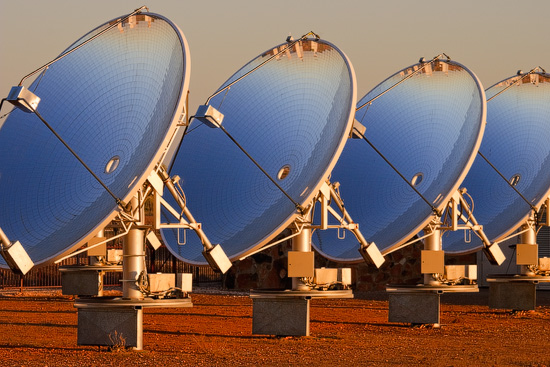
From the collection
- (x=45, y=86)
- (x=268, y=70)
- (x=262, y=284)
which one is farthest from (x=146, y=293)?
(x=262, y=284)

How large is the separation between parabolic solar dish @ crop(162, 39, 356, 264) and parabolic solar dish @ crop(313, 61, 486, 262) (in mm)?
3426

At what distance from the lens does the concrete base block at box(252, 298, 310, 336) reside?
24.1 meters

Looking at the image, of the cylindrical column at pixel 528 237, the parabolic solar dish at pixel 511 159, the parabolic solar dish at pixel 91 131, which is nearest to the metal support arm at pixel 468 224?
the parabolic solar dish at pixel 511 159

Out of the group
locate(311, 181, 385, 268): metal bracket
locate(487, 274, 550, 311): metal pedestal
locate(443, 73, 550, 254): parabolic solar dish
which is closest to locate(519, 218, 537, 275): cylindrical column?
locate(487, 274, 550, 311): metal pedestal

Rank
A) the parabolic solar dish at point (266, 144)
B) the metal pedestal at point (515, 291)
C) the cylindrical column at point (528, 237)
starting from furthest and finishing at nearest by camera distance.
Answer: the metal pedestal at point (515, 291), the cylindrical column at point (528, 237), the parabolic solar dish at point (266, 144)

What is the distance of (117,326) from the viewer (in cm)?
2103

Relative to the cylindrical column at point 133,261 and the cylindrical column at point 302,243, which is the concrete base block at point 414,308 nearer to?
the cylindrical column at point 302,243

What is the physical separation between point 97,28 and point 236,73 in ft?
14.4

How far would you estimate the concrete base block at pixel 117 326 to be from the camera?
68.6 feet

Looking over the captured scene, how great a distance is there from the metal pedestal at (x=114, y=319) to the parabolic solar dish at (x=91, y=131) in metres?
1.68

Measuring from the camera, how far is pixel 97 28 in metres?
23.2

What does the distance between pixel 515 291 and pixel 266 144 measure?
1158 cm

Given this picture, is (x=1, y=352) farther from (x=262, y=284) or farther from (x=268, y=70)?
(x=262, y=284)

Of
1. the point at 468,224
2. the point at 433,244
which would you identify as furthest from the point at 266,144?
the point at 468,224
